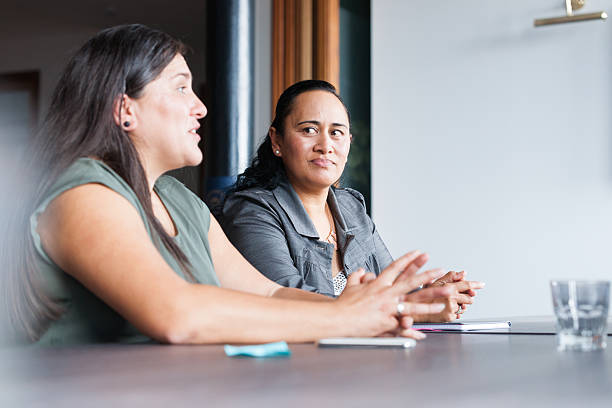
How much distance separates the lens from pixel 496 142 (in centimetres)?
320

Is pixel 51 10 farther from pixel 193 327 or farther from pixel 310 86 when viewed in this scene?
pixel 193 327

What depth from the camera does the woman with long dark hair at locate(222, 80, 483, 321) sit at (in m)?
2.08

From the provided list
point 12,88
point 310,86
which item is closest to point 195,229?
point 310,86

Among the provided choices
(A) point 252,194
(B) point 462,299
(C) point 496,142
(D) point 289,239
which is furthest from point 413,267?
(C) point 496,142

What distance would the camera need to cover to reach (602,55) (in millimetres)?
3004

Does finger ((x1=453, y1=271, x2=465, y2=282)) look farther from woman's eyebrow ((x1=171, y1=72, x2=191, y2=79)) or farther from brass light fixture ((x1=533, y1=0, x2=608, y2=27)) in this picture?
brass light fixture ((x1=533, y1=0, x2=608, y2=27))

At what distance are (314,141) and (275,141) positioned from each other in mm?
162

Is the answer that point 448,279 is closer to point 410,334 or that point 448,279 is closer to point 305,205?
point 305,205

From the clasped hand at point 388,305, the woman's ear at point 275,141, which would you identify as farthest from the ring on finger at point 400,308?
the woman's ear at point 275,141

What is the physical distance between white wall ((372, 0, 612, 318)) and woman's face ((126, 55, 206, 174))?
1985 mm

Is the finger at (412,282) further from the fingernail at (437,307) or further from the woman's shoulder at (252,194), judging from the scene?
the woman's shoulder at (252,194)

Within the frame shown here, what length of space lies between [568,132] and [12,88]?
5.75 meters

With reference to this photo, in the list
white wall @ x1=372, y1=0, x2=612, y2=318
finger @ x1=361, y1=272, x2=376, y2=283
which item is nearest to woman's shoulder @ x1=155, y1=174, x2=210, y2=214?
finger @ x1=361, y1=272, x2=376, y2=283

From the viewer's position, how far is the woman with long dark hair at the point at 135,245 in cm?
103
